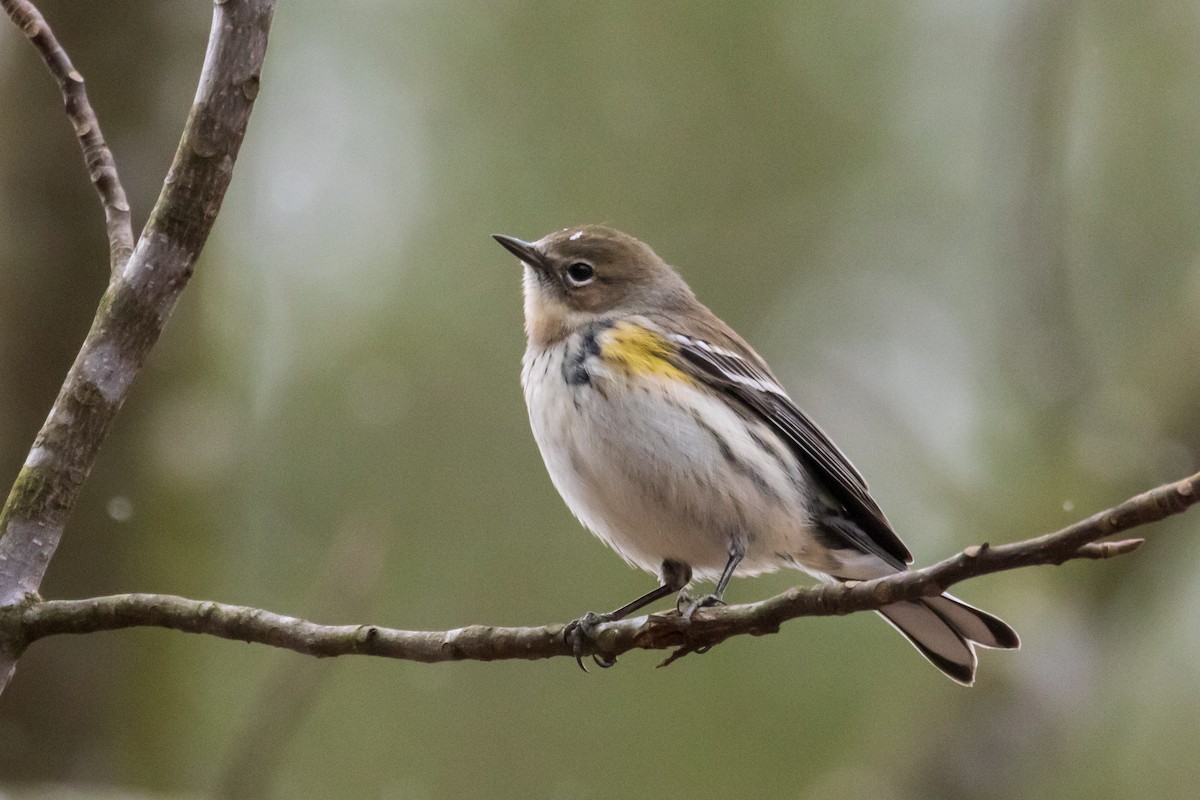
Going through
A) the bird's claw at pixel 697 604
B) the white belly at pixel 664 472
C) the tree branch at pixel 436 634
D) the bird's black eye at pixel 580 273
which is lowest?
the tree branch at pixel 436 634

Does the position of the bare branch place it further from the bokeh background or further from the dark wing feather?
the dark wing feather

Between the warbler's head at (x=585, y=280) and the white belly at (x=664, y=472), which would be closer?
the white belly at (x=664, y=472)

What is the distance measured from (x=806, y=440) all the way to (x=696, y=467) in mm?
631

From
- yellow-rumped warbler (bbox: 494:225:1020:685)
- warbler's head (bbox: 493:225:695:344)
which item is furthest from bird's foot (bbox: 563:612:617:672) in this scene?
warbler's head (bbox: 493:225:695:344)

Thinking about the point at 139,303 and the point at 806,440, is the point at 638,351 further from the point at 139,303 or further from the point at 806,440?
the point at 139,303

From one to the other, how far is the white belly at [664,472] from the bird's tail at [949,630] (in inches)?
18.2

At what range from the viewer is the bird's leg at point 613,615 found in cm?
285

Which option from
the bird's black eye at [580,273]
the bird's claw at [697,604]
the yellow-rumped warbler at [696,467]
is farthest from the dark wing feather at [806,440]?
the bird's claw at [697,604]

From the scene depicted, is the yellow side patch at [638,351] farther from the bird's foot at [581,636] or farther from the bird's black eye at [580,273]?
the bird's foot at [581,636]

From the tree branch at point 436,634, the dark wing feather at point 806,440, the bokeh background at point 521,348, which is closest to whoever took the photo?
the tree branch at point 436,634

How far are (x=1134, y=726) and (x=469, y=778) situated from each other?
4.00 m

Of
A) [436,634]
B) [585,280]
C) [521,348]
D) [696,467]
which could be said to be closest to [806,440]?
[696,467]

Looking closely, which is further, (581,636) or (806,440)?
(806,440)

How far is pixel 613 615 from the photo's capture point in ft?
11.9
